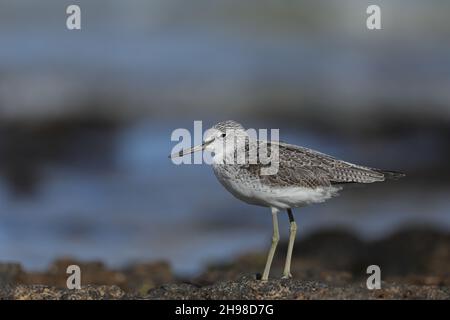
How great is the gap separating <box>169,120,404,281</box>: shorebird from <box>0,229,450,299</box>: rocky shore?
776 millimetres

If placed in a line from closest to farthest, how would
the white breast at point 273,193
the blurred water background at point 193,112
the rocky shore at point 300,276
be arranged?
the rocky shore at point 300,276 < the white breast at point 273,193 < the blurred water background at point 193,112

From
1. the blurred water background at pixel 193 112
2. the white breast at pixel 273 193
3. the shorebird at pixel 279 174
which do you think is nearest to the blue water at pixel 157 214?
the blurred water background at pixel 193 112

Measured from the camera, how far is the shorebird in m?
9.52

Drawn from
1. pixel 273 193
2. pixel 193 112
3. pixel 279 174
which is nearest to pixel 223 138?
pixel 279 174

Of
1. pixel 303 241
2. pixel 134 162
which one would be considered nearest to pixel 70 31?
pixel 134 162

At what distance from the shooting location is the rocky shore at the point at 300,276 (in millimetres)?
8586

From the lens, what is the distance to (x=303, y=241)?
583 inches

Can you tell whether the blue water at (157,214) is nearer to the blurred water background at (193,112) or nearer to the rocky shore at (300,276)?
the blurred water background at (193,112)

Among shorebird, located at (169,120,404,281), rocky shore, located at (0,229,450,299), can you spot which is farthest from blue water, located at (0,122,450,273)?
shorebird, located at (169,120,404,281)

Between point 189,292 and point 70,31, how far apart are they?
637 inches

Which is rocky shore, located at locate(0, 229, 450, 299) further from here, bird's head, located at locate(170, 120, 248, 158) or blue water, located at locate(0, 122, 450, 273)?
bird's head, located at locate(170, 120, 248, 158)

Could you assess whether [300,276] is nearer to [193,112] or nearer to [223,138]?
[223,138]

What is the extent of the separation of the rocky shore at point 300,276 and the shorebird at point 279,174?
776 mm

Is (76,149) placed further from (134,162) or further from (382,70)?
(382,70)
